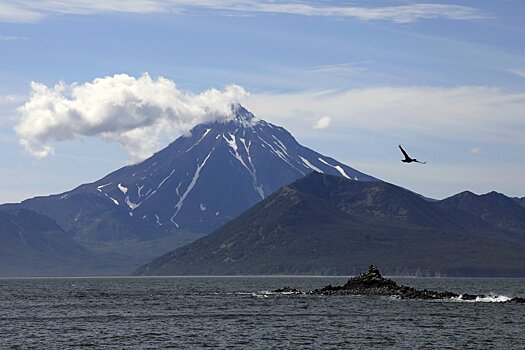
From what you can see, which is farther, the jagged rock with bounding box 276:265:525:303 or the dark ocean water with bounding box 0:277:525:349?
the jagged rock with bounding box 276:265:525:303

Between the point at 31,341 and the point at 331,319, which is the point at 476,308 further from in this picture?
the point at 31,341

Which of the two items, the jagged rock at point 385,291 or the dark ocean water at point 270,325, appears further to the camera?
the jagged rock at point 385,291

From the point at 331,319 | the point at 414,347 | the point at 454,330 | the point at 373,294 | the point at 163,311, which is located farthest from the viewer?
Answer: the point at 373,294

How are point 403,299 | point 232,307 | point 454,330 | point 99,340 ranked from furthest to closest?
point 403,299
point 232,307
point 454,330
point 99,340

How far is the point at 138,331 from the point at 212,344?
16.3 meters

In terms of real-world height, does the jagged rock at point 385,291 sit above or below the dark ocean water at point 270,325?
above

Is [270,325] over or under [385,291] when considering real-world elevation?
under

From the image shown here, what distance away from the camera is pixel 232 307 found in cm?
14850

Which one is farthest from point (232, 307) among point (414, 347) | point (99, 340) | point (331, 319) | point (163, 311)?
point (414, 347)

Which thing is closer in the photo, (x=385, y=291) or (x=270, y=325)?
(x=270, y=325)

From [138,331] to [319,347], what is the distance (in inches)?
992

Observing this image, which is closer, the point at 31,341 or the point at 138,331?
the point at 31,341

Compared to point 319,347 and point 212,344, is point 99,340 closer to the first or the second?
point 212,344

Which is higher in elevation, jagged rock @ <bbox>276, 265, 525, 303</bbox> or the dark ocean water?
jagged rock @ <bbox>276, 265, 525, 303</bbox>
